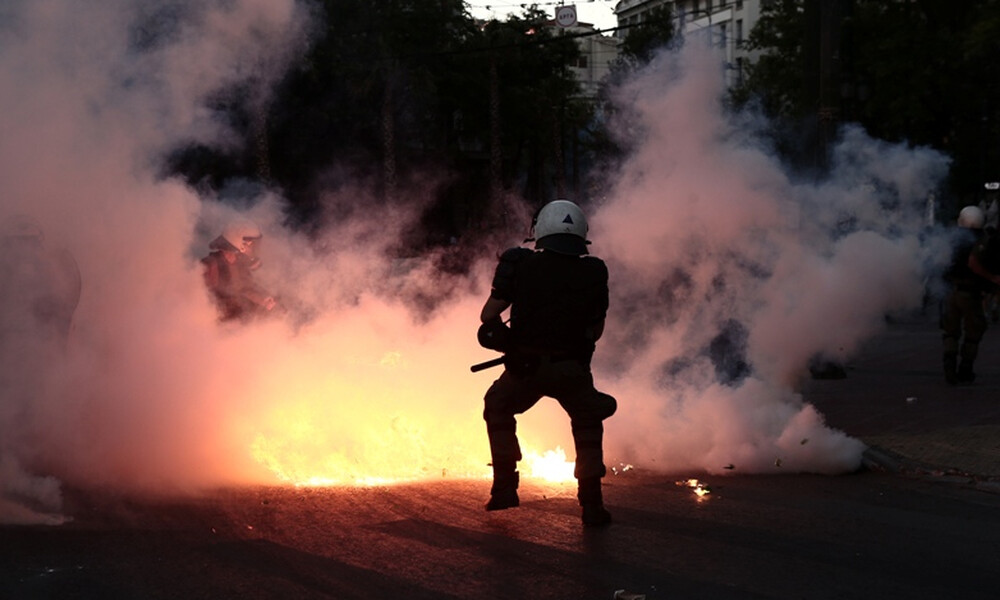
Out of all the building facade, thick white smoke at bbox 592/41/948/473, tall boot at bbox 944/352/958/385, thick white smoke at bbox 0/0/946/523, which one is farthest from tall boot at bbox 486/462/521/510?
tall boot at bbox 944/352/958/385

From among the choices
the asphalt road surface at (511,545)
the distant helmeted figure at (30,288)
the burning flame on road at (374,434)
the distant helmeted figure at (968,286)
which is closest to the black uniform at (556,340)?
the asphalt road surface at (511,545)

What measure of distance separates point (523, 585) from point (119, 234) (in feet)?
14.7

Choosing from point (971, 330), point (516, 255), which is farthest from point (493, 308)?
point (971, 330)

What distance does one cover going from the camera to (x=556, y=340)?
6875 mm

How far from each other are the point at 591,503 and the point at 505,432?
620mm

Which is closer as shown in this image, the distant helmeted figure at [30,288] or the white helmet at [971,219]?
the distant helmeted figure at [30,288]

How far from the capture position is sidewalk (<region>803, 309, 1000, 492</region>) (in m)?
9.02

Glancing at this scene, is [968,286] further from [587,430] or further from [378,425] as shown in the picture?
[587,430]

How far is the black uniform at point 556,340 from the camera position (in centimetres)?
688

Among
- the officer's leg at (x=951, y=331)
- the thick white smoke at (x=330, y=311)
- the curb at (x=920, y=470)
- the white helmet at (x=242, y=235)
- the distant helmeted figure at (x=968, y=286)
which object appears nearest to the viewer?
the thick white smoke at (x=330, y=311)

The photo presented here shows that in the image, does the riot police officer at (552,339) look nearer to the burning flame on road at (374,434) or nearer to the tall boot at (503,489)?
the tall boot at (503,489)

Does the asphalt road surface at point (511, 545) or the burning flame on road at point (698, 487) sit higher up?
the asphalt road surface at point (511, 545)

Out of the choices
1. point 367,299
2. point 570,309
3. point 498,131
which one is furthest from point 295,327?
point 498,131

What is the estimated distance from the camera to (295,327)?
9.96 metres
